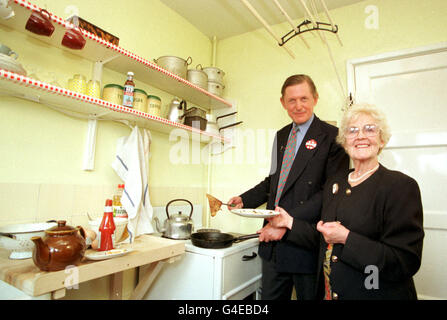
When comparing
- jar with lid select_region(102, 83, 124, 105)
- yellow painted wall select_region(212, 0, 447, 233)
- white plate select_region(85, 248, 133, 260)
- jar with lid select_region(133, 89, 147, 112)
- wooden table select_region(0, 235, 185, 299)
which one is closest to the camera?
wooden table select_region(0, 235, 185, 299)

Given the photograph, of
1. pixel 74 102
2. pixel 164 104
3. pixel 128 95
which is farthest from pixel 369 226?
pixel 164 104

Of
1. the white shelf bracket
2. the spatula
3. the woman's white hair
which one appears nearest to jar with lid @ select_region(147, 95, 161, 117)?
the white shelf bracket

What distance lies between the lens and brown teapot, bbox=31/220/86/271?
35.2 inches

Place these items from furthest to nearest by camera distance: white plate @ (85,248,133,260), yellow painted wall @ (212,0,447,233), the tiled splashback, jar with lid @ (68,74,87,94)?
yellow painted wall @ (212,0,447,233)
jar with lid @ (68,74,87,94)
the tiled splashback
white plate @ (85,248,133,260)

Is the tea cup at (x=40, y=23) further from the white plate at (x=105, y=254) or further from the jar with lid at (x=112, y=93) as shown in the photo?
the white plate at (x=105, y=254)

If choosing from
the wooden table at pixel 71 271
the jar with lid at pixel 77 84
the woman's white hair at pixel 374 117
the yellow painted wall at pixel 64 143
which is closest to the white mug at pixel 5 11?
the yellow painted wall at pixel 64 143

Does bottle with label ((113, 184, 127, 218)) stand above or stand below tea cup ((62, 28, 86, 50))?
below

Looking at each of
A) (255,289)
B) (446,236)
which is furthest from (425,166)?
(255,289)

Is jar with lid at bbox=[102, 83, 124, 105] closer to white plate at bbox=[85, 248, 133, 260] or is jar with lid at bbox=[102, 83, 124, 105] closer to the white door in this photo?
white plate at bbox=[85, 248, 133, 260]

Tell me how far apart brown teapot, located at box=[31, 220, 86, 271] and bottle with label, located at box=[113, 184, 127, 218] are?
35cm

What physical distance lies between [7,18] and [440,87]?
246cm

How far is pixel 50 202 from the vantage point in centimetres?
138

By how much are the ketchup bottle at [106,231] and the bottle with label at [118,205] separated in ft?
0.60
